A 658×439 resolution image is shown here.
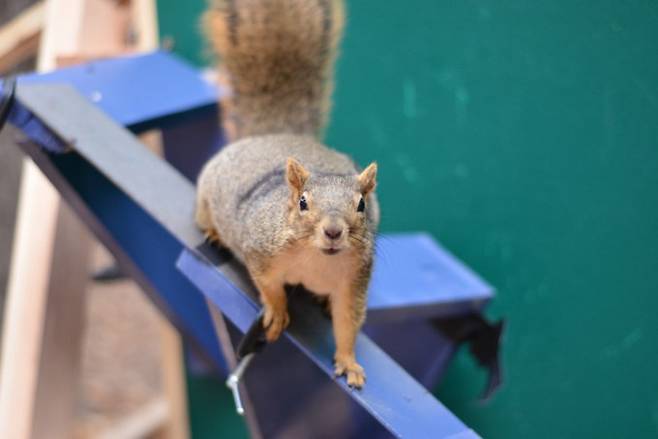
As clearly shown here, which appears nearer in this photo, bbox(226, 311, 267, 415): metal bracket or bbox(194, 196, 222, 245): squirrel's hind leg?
bbox(226, 311, 267, 415): metal bracket

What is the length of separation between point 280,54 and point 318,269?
631 millimetres

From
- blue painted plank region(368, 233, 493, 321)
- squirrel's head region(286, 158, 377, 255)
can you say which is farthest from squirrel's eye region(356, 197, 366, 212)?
blue painted plank region(368, 233, 493, 321)

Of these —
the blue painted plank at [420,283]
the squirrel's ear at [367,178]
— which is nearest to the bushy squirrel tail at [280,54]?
the blue painted plank at [420,283]

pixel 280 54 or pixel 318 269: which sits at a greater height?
pixel 280 54

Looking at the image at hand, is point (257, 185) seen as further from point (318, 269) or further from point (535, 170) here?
point (535, 170)

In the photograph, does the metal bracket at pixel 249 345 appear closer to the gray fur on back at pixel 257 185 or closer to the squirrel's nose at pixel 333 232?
the gray fur on back at pixel 257 185

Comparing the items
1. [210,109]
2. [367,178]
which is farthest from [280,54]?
[367,178]

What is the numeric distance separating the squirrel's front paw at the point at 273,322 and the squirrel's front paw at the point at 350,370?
0.11 metres

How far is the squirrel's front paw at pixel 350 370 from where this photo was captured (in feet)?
3.32

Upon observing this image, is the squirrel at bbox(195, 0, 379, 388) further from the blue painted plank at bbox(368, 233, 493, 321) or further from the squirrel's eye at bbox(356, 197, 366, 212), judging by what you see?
the blue painted plank at bbox(368, 233, 493, 321)

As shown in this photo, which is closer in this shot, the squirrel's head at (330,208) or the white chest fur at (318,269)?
the squirrel's head at (330,208)

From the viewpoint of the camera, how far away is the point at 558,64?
123 cm

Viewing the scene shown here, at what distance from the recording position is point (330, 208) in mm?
920

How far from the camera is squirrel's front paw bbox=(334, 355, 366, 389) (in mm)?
1013
